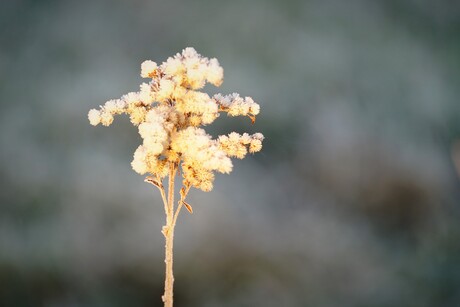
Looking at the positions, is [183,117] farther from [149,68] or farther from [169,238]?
[169,238]

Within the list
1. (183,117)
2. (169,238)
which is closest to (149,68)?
(183,117)

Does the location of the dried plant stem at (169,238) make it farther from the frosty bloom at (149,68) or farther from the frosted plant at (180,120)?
the frosty bloom at (149,68)

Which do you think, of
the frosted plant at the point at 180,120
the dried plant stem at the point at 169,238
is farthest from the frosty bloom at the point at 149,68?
the dried plant stem at the point at 169,238

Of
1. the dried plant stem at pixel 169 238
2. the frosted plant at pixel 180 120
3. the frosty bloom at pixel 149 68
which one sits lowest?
the dried plant stem at pixel 169 238

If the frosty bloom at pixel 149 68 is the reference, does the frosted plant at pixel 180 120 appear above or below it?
below

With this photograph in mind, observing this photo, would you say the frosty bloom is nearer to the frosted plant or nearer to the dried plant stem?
the frosted plant

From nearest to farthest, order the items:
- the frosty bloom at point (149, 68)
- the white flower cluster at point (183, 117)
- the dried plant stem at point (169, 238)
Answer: the white flower cluster at point (183, 117)
the frosty bloom at point (149, 68)
the dried plant stem at point (169, 238)

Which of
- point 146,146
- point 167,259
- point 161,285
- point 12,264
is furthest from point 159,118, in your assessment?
point 12,264
